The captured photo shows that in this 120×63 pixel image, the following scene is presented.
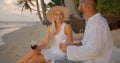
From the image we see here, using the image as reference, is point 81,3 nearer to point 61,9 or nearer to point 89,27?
point 89,27

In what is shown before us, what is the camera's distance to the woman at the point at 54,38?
A: 15.8 feet

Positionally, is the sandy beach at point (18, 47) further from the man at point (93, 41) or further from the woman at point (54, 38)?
the man at point (93, 41)

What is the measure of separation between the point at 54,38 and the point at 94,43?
2702mm

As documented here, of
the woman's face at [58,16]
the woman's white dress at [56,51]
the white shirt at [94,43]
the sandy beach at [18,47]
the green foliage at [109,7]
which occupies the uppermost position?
the white shirt at [94,43]

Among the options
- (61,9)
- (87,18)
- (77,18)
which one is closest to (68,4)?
(77,18)

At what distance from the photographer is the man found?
249cm

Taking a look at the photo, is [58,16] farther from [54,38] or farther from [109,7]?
[109,7]

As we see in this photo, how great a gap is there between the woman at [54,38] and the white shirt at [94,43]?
7.10ft

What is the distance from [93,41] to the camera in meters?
2.47

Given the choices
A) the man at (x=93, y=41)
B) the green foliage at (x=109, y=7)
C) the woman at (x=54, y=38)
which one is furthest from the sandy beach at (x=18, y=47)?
the man at (x=93, y=41)

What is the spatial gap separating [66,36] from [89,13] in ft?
8.29

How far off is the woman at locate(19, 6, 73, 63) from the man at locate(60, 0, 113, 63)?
2106mm

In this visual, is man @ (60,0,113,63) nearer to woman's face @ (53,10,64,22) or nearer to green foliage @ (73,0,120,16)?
woman's face @ (53,10,64,22)

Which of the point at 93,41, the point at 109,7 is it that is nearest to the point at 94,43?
the point at 93,41
